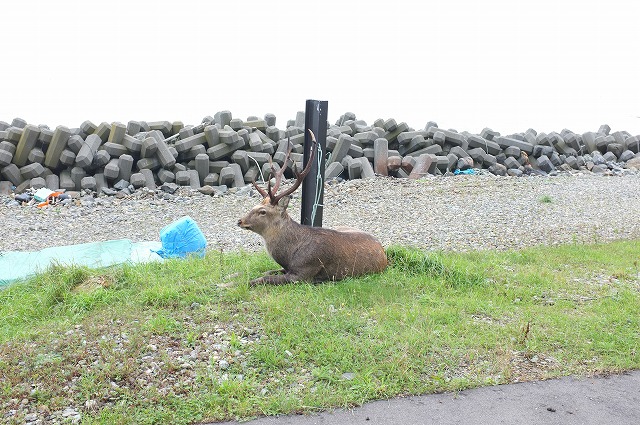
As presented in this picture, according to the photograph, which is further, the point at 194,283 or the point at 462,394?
the point at 194,283

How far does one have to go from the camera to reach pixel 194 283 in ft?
23.2

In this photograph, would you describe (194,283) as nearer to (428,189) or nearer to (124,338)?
(124,338)

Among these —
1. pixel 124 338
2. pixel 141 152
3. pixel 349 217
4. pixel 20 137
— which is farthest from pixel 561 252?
pixel 20 137

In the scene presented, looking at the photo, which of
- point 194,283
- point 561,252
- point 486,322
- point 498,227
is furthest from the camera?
point 498,227

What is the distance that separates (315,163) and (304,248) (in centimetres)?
144

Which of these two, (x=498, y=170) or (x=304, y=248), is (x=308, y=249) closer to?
(x=304, y=248)

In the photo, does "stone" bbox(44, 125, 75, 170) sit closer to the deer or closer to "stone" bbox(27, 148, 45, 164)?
"stone" bbox(27, 148, 45, 164)

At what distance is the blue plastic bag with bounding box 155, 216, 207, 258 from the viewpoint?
884 centimetres

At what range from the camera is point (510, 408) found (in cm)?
497

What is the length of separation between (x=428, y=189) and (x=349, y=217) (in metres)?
3.17

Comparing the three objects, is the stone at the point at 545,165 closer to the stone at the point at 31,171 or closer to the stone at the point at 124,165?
the stone at the point at 124,165

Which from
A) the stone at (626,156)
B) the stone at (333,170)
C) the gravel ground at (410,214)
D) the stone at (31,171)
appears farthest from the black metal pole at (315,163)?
the stone at (626,156)

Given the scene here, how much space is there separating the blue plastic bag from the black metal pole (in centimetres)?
146

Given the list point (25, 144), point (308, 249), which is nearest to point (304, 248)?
point (308, 249)
